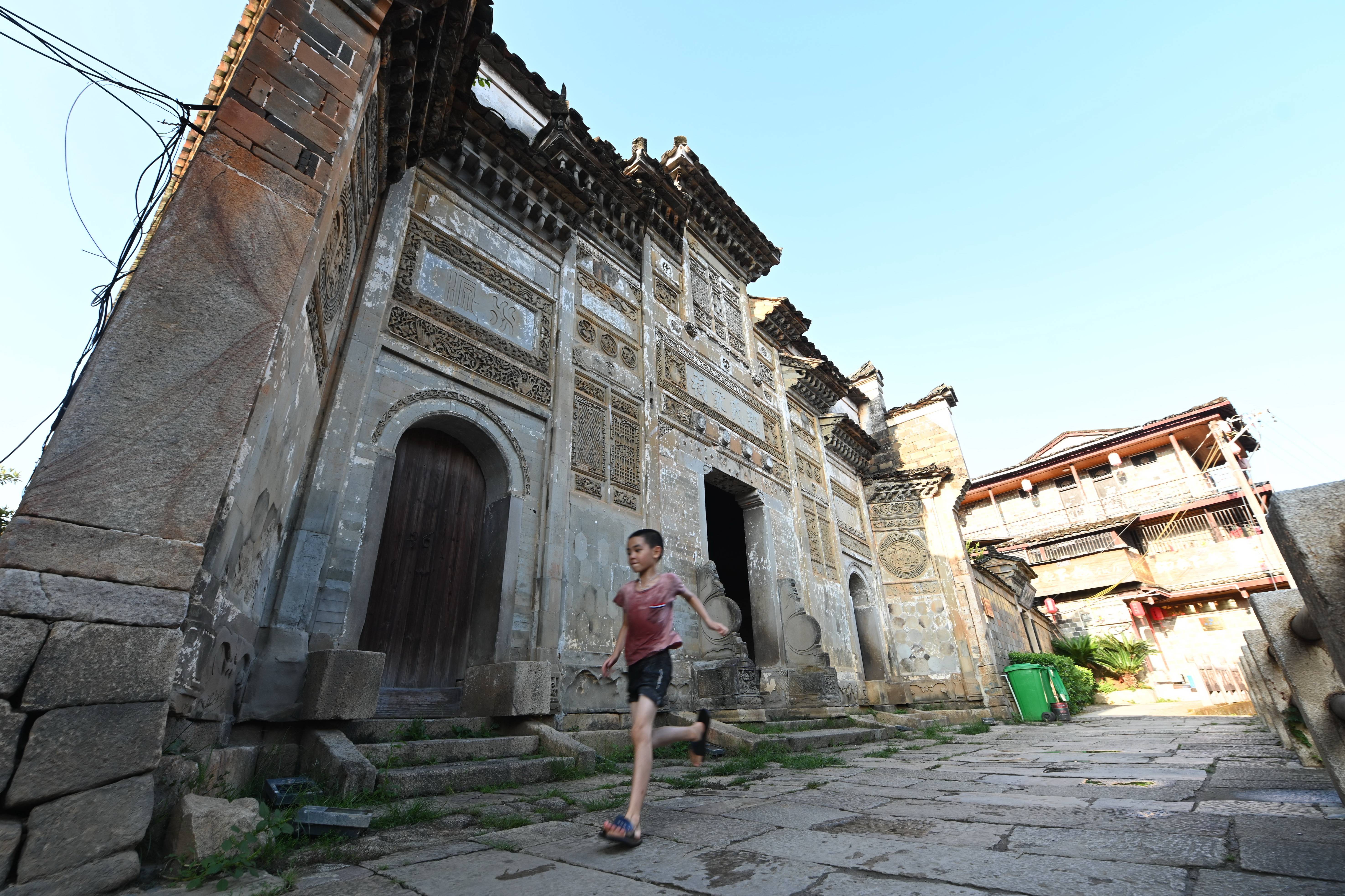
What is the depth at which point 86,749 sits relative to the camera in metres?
1.96

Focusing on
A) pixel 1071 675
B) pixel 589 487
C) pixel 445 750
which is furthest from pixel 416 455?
pixel 1071 675

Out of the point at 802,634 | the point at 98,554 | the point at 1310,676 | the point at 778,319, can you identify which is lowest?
the point at 1310,676

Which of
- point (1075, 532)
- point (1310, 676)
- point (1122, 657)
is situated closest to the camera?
point (1310, 676)

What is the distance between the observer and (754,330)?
1330 cm

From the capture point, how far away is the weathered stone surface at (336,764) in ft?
10.4

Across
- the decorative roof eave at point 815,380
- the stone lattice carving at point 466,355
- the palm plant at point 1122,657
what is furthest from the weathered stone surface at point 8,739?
the palm plant at point 1122,657

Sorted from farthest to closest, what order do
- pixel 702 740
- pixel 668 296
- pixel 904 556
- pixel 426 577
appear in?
pixel 904 556, pixel 668 296, pixel 426 577, pixel 702 740

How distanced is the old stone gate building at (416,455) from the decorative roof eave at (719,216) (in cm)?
7

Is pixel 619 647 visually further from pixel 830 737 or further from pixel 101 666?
pixel 830 737

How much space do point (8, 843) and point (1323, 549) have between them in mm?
3606

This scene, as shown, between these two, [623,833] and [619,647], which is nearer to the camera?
[623,833]

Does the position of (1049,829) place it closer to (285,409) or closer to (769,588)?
(285,409)

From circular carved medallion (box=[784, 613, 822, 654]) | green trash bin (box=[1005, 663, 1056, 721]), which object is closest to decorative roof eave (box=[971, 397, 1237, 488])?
green trash bin (box=[1005, 663, 1056, 721])

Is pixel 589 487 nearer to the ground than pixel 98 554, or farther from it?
farther from it
